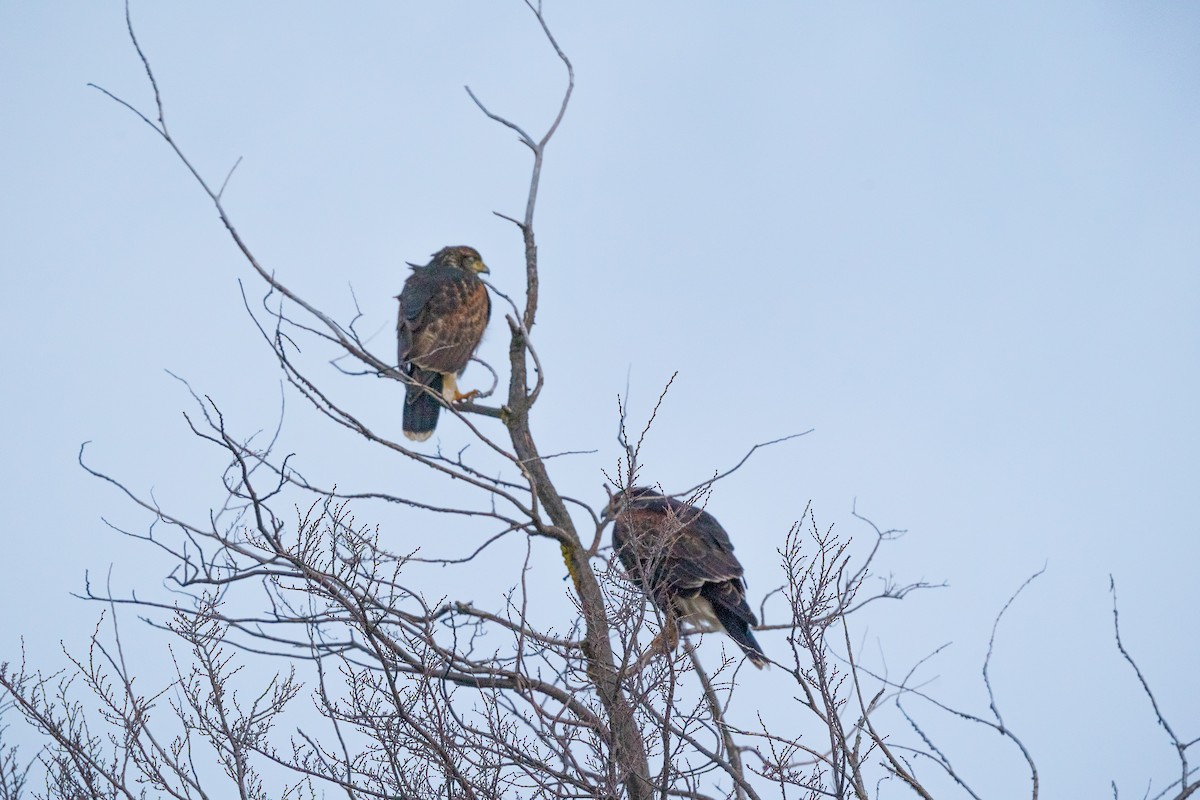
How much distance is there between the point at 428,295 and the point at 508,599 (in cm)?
382

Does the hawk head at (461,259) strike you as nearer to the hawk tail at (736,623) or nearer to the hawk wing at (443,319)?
the hawk wing at (443,319)

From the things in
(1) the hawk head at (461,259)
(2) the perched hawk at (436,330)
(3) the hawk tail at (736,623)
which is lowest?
(3) the hawk tail at (736,623)

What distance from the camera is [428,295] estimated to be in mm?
6883

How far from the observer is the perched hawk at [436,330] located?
644 cm

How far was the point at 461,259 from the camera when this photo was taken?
753 cm

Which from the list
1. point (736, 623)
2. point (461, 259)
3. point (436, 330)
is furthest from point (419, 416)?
point (736, 623)

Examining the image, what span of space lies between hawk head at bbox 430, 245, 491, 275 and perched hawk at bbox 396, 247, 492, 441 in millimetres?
197

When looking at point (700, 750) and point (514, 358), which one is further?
point (514, 358)

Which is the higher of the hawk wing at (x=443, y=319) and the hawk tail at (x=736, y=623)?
the hawk wing at (x=443, y=319)

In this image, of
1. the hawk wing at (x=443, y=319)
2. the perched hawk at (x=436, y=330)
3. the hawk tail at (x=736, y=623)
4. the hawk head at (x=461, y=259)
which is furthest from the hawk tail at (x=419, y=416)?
the hawk tail at (x=736, y=623)

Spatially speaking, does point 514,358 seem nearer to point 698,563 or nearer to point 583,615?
point 583,615

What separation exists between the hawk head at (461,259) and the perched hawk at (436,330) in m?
0.20

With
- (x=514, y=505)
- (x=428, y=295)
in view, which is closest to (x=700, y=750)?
(x=514, y=505)

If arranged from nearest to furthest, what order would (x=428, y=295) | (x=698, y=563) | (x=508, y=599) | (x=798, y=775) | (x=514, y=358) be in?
(x=798, y=775) → (x=508, y=599) → (x=514, y=358) → (x=698, y=563) → (x=428, y=295)
